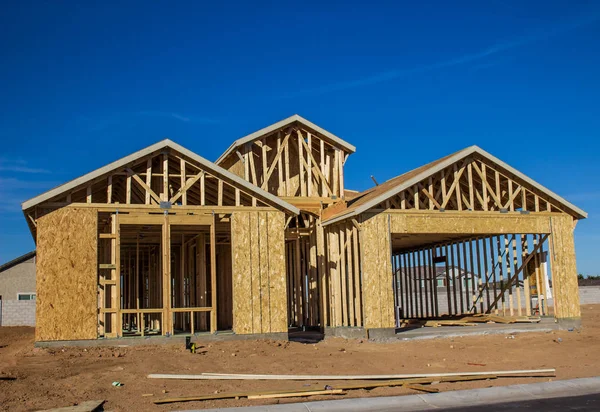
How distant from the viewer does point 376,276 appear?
18.9m

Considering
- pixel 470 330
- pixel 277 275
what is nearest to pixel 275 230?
pixel 277 275

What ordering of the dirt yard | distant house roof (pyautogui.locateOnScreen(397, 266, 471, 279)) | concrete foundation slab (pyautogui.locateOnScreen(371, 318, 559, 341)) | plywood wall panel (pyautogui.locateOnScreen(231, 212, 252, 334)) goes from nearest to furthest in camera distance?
1. the dirt yard
2. plywood wall panel (pyautogui.locateOnScreen(231, 212, 252, 334))
3. concrete foundation slab (pyautogui.locateOnScreen(371, 318, 559, 341))
4. distant house roof (pyautogui.locateOnScreen(397, 266, 471, 279))

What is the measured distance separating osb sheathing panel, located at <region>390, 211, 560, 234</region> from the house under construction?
0.14ft

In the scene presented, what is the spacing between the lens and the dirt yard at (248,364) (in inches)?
451

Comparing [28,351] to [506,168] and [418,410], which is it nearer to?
[418,410]

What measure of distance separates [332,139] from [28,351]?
13.0m

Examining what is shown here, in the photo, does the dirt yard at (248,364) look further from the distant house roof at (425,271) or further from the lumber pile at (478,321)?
the distant house roof at (425,271)

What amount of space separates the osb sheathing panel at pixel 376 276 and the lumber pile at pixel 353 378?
19.0 ft

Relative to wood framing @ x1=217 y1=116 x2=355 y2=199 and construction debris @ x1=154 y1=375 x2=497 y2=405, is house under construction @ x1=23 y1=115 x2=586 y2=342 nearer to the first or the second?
wood framing @ x1=217 y1=116 x2=355 y2=199

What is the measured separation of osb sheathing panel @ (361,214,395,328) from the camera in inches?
736

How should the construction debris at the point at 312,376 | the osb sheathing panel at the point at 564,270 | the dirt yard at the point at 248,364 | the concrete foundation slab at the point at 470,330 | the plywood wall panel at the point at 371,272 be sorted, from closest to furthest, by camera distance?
1. the dirt yard at the point at 248,364
2. the construction debris at the point at 312,376
3. the plywood wall panel at the point at 371,272
4. the concrete foundation slab at the point at 470,330
5. the osb sheathing panel at the point at 564,270

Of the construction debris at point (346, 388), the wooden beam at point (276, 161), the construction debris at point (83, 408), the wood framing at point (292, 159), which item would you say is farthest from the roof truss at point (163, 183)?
the construction debris at point (346, 388)

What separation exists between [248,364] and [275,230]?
501 cm

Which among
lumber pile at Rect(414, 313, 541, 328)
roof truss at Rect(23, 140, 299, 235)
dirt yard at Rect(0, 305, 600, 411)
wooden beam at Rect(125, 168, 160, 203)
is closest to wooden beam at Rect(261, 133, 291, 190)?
roof truss at Rect(23, 140, 299, 235)
